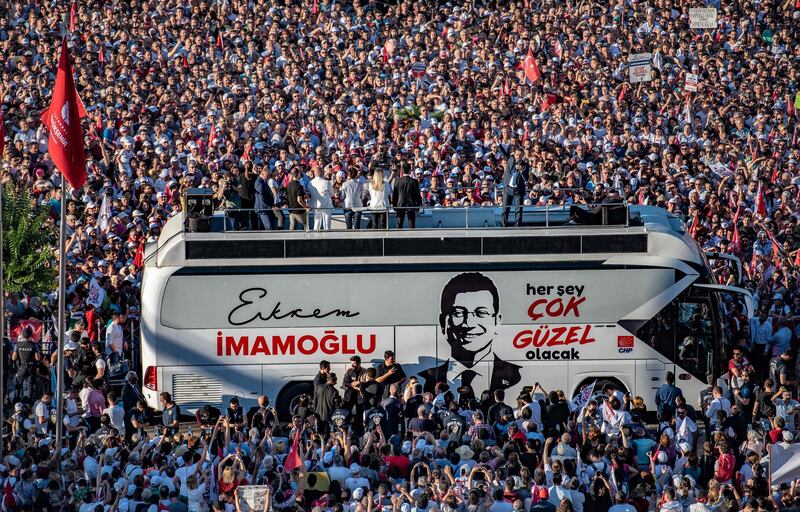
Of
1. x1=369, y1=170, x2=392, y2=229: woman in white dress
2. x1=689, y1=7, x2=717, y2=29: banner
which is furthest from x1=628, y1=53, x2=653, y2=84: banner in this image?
x1=369, y1=170, x2=392, y2=229: woman in white dress

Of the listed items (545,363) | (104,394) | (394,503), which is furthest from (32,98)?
(394,503)

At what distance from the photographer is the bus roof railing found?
827 inches

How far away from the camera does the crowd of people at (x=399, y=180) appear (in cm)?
1719

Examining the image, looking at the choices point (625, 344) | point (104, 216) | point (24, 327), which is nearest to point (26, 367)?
point (24, 327)

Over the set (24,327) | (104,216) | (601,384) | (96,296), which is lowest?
(601,384)

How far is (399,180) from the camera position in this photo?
21781mm

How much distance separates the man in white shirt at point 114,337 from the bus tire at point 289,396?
2.80 metres

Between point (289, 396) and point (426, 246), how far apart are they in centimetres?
283

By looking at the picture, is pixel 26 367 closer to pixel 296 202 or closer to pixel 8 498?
pixel 296 202

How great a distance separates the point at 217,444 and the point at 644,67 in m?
17.6

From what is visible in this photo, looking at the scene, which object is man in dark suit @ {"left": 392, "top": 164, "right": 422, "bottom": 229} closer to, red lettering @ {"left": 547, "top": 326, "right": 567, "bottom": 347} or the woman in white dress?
the woman in white dress

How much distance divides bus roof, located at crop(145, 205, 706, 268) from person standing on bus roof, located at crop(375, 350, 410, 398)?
4.55 feet

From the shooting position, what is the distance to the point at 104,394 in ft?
68.4

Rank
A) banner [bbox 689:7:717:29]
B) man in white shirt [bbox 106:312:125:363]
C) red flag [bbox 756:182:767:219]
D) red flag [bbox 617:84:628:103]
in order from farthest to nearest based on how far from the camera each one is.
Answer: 1. banner [bbox 689:7:717:29]
2. red flag [bbox 617:84:628:103]
3. red flag [bbox 756:182:767:219]
4. man in white shirt [bbox 106:312:125:363]
